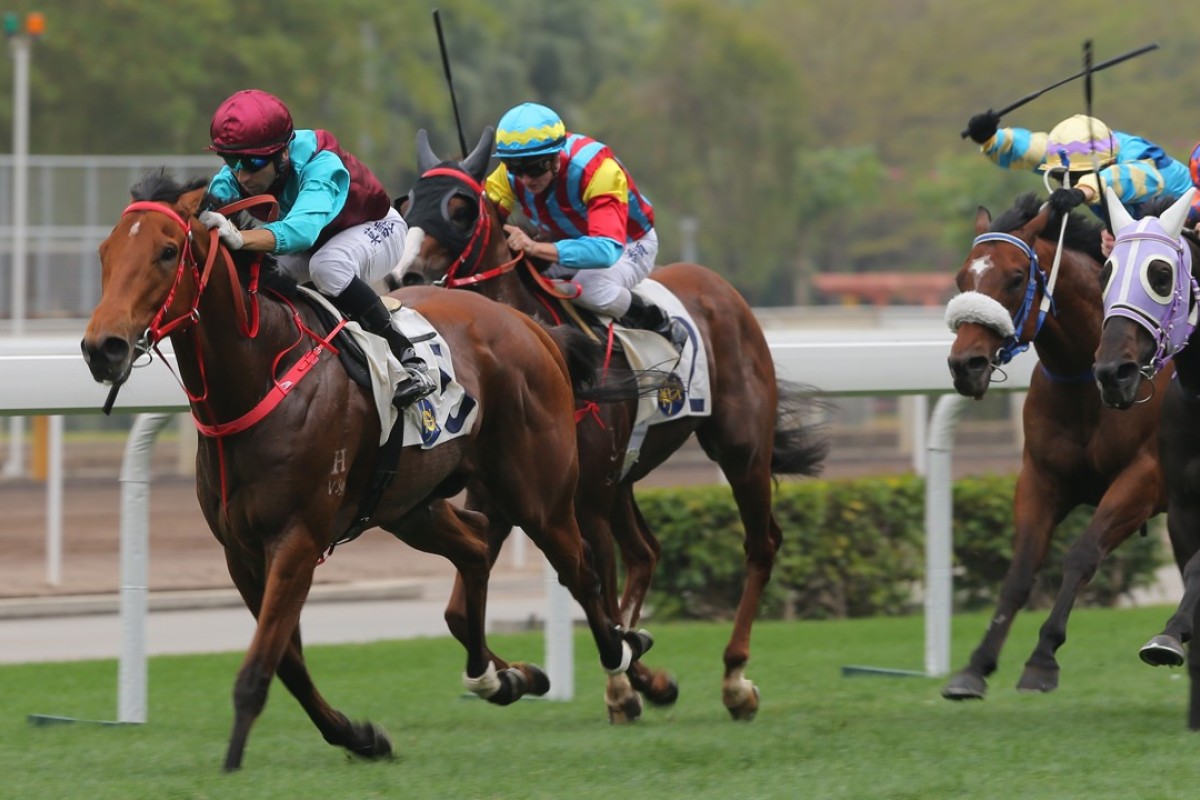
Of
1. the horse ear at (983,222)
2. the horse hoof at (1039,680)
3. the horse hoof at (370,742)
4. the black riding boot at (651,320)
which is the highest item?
the horse ear at (983,222)

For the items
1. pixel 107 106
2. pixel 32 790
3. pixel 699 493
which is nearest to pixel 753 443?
pixel 699 493

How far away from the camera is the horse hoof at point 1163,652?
4.74 metres

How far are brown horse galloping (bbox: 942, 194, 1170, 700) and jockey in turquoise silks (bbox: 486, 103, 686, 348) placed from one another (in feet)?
3.74

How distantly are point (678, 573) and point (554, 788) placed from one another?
433cm

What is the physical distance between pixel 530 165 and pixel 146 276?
2.02m

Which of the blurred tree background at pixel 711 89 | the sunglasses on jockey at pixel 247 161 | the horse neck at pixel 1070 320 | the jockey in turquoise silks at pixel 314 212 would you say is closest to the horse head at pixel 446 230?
the jockey in turquoise silks at pixel 314 212

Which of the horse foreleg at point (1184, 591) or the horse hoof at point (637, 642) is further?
the horse hoof at point (637, 642)

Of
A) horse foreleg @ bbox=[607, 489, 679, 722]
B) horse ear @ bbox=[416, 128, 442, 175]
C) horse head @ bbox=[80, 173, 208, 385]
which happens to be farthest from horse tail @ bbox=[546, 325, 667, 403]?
horse head @ bbox=[80, 173, 208, 385]

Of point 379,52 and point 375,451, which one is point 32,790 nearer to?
point 375,451

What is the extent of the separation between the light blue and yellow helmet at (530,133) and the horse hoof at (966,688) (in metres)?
2.11

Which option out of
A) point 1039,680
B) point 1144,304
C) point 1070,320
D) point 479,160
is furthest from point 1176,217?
point 479,160

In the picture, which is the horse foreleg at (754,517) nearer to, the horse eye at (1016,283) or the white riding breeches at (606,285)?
the white riding breeches at (606,285)

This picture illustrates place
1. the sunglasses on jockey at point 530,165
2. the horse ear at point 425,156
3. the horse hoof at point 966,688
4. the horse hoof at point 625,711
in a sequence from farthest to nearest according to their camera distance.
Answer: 1. the horse ear at point 425,156
2. the sunglasses on jockey at point 530,165
3. the horse hoof at point 625,711
4. the horse hoof at point 966,688

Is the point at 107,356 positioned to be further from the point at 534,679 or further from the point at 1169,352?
the point at 1169,352
